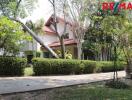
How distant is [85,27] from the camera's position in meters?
29.8

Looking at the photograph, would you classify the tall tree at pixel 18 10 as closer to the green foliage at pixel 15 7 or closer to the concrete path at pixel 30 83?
the green foliage at pixel 15 7

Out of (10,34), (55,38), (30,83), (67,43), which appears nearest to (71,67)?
(10,34)

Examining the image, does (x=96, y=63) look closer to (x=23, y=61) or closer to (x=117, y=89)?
(x=23, y=61)

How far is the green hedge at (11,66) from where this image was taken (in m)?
18.0

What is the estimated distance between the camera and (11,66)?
18.2m

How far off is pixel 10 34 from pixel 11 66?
2.29 m

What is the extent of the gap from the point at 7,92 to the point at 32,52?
21.9 meters

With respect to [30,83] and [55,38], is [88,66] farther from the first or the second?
[55,38]

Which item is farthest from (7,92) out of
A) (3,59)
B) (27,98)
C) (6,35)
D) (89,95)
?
(6,35)

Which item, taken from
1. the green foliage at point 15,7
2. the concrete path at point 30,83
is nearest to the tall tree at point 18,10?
the green foliage at point 15,7

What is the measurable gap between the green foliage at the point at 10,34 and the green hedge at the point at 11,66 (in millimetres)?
1845

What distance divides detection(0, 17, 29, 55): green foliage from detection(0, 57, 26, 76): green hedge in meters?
1.85

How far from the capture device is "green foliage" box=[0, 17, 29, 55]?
18.6 m

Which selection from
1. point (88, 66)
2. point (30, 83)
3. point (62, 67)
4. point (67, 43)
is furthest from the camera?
point (67, 43)
